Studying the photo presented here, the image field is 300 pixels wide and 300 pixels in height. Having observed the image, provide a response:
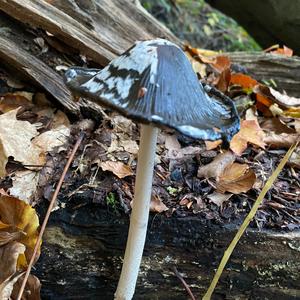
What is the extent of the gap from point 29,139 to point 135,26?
0.96 metres

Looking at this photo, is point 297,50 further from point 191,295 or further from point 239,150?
point 191,295

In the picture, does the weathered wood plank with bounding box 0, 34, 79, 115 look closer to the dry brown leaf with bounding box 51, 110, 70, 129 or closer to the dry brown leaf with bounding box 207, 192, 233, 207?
the dry brown leaf with bounding box 51, 110, 70, 129

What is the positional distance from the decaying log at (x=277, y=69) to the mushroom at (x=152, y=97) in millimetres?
1297

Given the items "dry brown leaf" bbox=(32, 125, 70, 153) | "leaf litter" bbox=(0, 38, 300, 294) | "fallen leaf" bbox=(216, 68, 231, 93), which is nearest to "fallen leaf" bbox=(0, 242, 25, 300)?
"leaf litter" bbox=(0, 38, 300, 294)

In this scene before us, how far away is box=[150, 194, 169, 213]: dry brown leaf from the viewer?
5.76ft

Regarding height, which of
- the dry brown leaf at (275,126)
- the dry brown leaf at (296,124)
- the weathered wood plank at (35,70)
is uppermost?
the dry brown leaf at (296,124)

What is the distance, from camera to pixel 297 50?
3111 mm

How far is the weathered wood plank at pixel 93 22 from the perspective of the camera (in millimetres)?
2046

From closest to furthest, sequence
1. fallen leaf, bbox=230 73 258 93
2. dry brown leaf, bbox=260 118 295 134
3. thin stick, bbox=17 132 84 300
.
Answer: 1. thin stick, bbox=17 132 84 300
2. dry brown leaf, bbox=260 118 295 134
3. fallen leaf, bbox=230 73 258 93

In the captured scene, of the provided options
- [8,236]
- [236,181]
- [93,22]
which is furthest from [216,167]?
[93,22]

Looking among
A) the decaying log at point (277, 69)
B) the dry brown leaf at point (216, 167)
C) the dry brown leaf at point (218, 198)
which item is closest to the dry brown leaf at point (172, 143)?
the dry brown leaf at point (216, 167)

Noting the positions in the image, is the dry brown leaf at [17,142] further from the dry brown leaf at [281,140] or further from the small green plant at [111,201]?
the dry brown leaf at [281,140]

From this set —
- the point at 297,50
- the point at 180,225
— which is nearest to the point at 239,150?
the point at 180,225

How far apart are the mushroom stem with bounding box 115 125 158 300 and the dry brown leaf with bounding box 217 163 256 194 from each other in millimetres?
409
